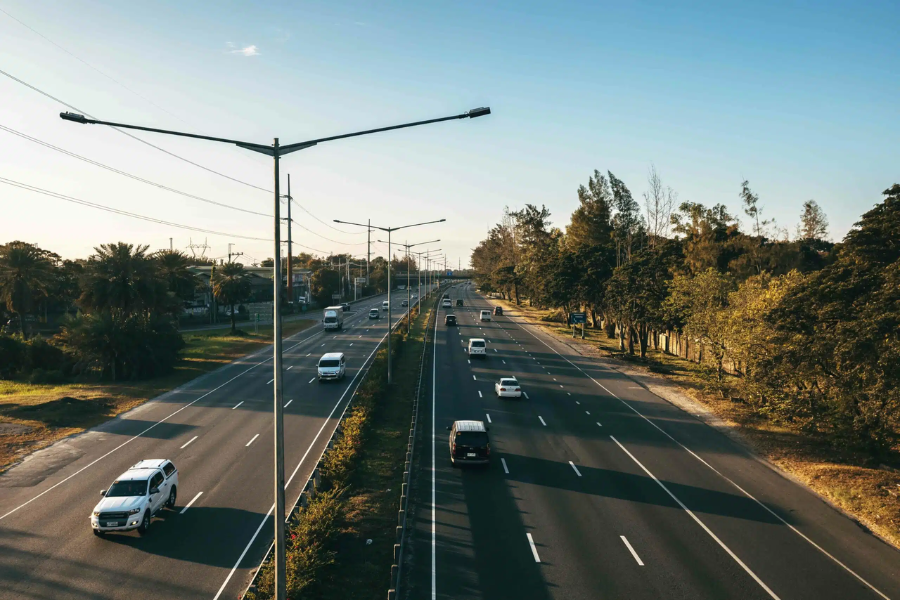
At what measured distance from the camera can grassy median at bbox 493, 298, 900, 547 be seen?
2416 centimetres

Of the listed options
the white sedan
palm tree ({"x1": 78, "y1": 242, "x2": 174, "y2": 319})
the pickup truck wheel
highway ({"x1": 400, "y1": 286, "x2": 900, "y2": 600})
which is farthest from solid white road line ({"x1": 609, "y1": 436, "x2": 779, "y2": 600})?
palm tree ({"x1": 78, "y1": 242, "x2": 174, "y2": 319})

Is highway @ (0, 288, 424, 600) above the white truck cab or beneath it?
beneath

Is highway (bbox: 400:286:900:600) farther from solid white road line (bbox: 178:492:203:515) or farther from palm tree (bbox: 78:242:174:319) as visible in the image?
palm tree (bbox: 78:242:174:319)

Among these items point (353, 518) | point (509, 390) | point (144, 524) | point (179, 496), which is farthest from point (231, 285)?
point (353, 518)

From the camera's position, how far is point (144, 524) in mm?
20203

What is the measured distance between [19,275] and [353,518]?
58.2 meters

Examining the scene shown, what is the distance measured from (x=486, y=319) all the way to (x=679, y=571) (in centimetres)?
8083

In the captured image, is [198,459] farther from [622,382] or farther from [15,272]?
[15,272]

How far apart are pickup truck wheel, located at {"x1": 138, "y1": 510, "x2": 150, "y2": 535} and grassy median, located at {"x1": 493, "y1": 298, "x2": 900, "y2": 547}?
2648 cm

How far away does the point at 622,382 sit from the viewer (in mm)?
50938

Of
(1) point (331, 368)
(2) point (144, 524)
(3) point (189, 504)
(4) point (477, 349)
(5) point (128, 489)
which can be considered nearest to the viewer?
(2) point (144, 524)

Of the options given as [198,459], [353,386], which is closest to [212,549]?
[198,459]

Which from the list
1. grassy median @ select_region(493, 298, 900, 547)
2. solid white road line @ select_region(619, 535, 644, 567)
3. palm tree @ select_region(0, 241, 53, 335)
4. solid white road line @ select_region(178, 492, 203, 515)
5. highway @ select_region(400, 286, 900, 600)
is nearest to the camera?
highway @ select_region(400, 286, 900, 600)

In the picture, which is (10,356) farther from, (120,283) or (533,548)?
(533,548)
